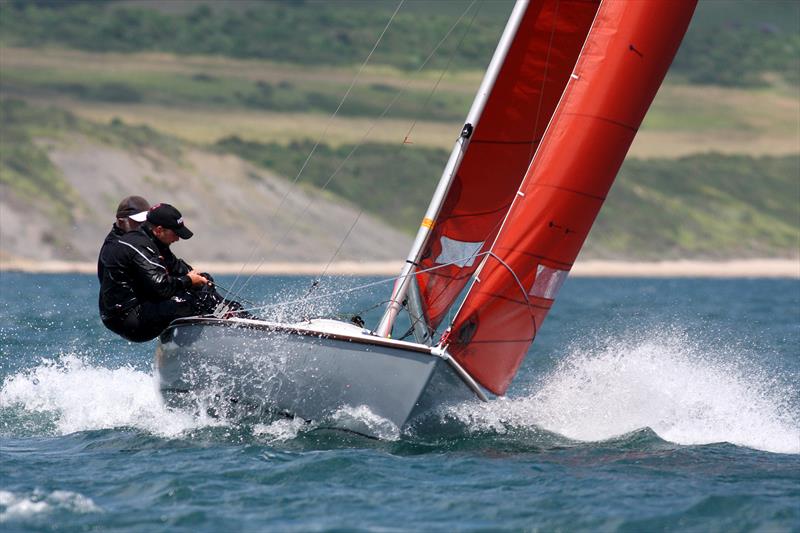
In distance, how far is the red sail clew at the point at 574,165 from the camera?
10711 mm

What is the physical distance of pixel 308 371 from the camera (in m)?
10.1

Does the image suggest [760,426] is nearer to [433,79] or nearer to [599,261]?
[599,261]

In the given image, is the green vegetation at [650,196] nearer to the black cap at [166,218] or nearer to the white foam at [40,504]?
the black cap at [166,218]

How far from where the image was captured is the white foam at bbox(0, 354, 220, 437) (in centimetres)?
1107

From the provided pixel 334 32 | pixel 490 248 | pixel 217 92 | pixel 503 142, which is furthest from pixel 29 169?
pixel 490 248

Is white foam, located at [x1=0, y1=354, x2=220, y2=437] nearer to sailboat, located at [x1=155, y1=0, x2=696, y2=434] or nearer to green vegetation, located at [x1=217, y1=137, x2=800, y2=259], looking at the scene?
sailboat, located at [x1=155, y1=0, x2=696, y2=434]

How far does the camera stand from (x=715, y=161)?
10188cm

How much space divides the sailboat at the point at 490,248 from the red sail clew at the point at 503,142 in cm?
1

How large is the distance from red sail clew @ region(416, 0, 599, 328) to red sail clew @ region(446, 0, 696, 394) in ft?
1.81

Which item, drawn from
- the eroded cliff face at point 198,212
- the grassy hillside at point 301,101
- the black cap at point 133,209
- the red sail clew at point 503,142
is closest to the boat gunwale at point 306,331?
the black cap at point 133,209

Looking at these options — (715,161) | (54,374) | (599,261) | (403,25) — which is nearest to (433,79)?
(403,25)

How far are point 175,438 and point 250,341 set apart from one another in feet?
3.54

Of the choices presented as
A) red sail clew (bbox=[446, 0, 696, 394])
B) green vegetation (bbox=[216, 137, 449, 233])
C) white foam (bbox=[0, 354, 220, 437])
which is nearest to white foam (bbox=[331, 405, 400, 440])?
red sail clew (bbox=[446, 0, 696, 394])

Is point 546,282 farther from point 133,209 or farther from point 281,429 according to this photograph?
point 133,209
